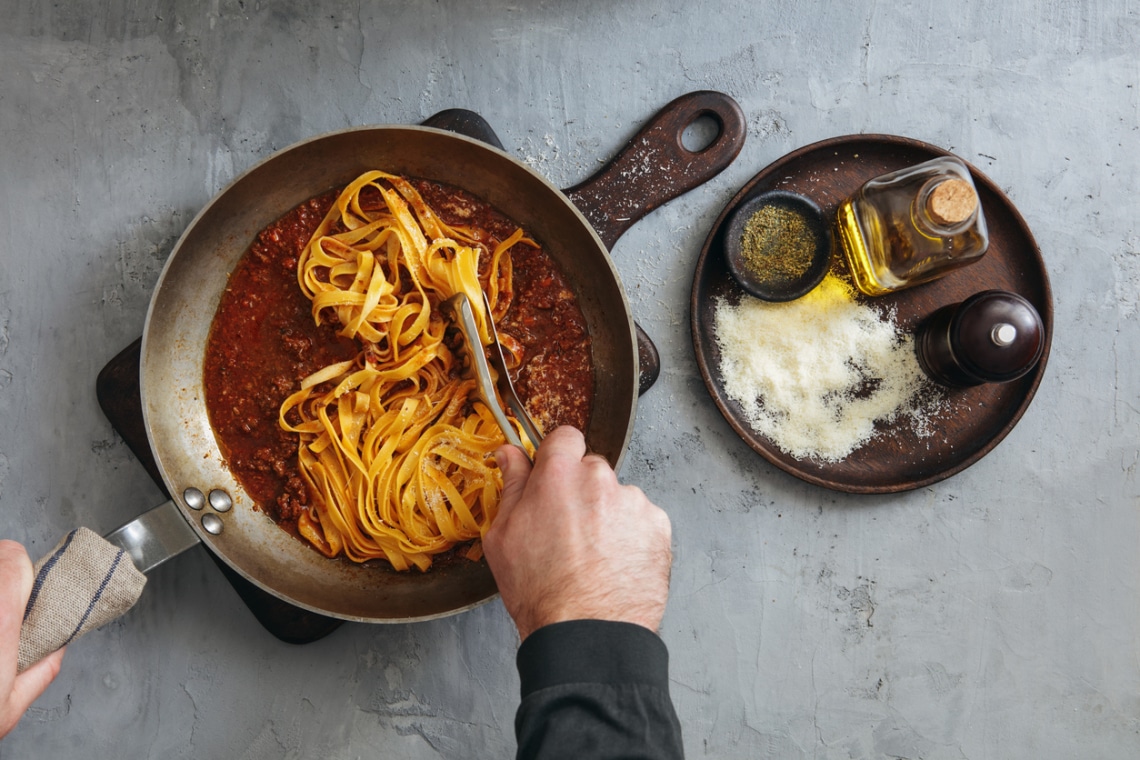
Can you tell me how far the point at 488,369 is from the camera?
2.11m

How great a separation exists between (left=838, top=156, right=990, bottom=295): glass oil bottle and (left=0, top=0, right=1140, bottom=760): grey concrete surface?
14.3 inches

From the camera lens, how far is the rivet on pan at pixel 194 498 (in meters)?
2.27

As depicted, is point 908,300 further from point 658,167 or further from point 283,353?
point 283,353

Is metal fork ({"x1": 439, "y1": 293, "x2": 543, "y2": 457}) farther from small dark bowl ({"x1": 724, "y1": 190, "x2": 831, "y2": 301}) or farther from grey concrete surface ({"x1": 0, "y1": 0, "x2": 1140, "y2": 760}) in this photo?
small dark bowl ({"x1": 724, "y1": 190, "x2": 831, "y2": 301})

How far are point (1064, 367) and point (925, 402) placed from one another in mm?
555

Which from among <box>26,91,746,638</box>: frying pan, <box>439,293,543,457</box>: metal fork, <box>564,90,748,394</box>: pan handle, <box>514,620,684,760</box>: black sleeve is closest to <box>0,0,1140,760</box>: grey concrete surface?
<box>564,90,748,394</box>: pan handle

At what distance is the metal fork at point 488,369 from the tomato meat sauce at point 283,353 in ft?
0.51

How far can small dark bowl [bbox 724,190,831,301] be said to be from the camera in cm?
240

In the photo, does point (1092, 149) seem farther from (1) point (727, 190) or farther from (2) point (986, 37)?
(1) point (727, 190)

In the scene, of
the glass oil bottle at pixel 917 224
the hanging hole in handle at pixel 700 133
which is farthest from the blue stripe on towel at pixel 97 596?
the glass oil bottle at pixel 917 224

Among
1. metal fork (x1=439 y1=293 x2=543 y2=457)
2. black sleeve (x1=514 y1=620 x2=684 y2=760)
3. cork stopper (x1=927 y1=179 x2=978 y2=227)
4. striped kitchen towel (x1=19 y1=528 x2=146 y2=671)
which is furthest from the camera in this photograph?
cork stopper (x1=927 y1=179 x2=978 y2=227)

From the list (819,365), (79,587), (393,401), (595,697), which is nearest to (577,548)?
(595,697)

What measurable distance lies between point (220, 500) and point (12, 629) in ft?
2.20

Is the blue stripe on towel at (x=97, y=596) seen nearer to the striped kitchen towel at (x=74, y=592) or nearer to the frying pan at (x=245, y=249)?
the striped kitchen towel at (x=74, y=592)
